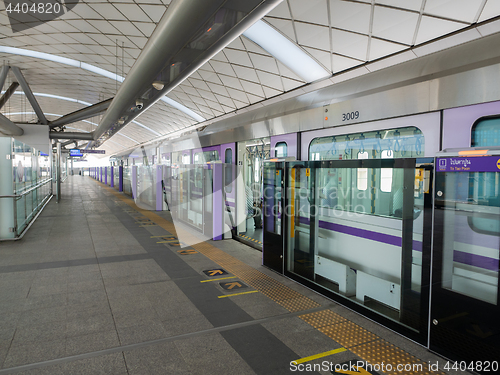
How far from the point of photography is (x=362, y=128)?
4.75 m

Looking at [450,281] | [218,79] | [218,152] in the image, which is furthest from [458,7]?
[218,79]

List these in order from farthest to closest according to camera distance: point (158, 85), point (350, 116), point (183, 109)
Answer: point (183, 109), point (158, 85), point (350, 116)

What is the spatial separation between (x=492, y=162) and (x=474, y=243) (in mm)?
797

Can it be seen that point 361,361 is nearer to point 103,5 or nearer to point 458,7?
point 458,7

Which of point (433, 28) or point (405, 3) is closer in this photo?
point (405, 3)

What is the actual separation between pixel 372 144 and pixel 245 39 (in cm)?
782

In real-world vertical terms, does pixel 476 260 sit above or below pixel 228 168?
below

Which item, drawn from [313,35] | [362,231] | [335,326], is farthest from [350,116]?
[313,35]

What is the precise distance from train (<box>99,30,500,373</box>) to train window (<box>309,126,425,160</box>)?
0.02m

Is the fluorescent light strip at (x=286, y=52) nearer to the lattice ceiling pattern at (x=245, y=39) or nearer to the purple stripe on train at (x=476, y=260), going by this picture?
the lattice ceiling pattern at (x=245, y=39)

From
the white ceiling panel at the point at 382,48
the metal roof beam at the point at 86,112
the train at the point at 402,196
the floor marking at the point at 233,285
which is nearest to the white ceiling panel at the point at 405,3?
the white ceiling panel at the point at 382,48

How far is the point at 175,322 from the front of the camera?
12.5ft

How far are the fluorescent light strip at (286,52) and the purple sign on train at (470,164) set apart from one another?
8549 mm

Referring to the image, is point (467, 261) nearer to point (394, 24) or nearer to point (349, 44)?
point (394, 24)
